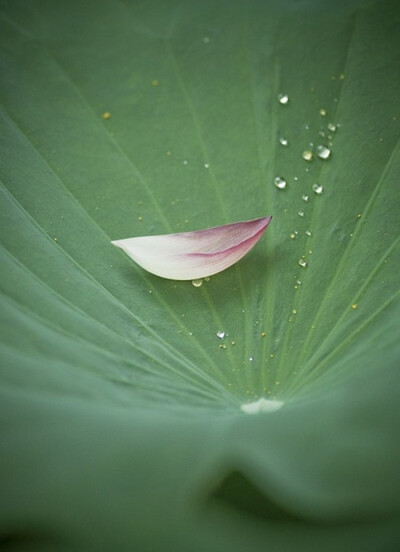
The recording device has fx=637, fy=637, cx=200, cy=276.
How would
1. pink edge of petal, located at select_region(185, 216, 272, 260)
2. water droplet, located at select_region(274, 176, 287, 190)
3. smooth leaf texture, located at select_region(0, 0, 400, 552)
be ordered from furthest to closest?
water droplet, located at select_region(274, 176, 287, 190)
pink edge of petal, located at select_region(185, 216, 272, 260)
smooth leaf texture, located at select_region(0, 0, 400, 552)

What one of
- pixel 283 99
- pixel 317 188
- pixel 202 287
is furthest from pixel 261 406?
pixel 283 99

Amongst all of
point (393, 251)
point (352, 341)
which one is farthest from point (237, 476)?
point (393, 251)

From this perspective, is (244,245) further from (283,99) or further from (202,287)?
(283,99)

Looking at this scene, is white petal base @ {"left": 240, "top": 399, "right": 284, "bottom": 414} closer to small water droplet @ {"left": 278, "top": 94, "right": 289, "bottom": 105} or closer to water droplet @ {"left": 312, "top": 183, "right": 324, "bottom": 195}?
water droplet @ {"left": 312, "top": 183, "right": 324, "bottom": 195}

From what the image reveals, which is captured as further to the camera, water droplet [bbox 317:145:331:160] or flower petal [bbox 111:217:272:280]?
water droplet [bbox 317:145:331:160]

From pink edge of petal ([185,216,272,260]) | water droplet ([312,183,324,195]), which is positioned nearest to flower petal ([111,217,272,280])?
pink edge of petal ([185,216,272,260])

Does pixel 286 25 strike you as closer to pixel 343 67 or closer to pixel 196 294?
pixel 343 67
